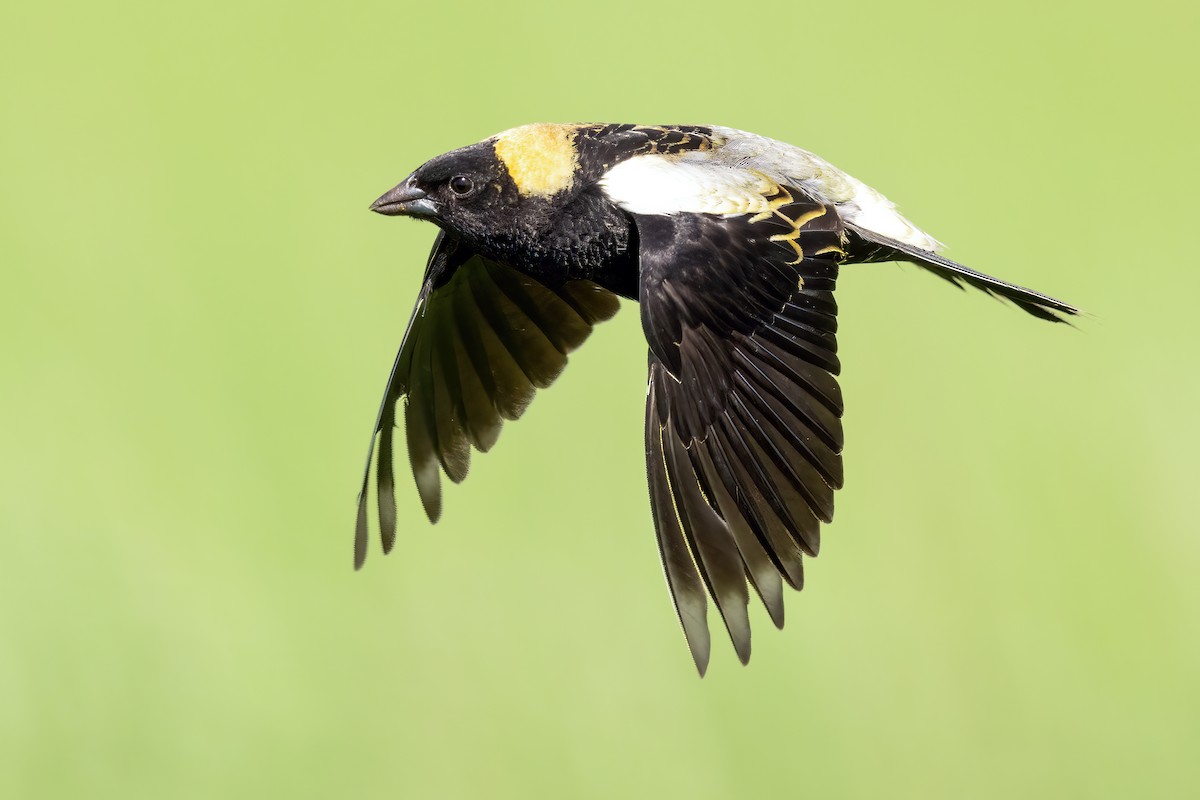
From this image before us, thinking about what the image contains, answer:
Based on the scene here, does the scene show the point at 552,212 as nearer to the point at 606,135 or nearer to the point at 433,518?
the point at 606,135

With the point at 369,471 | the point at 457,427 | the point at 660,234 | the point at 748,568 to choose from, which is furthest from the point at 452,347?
the point at 748,568

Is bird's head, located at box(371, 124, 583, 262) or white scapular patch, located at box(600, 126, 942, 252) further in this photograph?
bird's head, located at box(371, 124, 583, 262)

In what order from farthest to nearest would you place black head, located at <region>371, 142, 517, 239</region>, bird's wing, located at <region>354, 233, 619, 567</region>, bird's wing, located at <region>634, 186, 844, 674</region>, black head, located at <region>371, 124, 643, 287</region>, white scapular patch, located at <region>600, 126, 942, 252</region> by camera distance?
bird's wing, located at <region>354, 233, 619, 567</region>, black head, located at <region>371, 142, 517, 239</region>, black head, located at <region>371, 124, 643, 287</region>, white scapular patch, located at <region>600, 126, 942, 252</region>, bird's wing, located at <region>634, 186, 844, 674</region>

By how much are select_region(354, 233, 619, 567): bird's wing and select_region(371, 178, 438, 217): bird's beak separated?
45 cm

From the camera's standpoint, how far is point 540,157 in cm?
395

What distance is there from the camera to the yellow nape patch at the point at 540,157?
154 inches

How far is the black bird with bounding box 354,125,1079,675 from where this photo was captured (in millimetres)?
3373

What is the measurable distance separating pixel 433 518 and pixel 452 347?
1.66 feet

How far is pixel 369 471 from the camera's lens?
14.2ft

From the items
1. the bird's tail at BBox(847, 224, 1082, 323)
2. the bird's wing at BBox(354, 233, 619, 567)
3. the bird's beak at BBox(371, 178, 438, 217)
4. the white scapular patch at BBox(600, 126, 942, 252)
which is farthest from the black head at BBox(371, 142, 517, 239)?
the bird's tail at BBox(847, 224, 1082, 323)

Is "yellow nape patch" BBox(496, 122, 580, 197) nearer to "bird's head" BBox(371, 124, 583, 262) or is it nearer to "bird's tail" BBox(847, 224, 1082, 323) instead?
"bird's head" BBox(371, 124, 583, 262)

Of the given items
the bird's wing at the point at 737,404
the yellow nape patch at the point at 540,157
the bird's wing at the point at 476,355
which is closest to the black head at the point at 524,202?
the yellow nape patch at the point at 540,157

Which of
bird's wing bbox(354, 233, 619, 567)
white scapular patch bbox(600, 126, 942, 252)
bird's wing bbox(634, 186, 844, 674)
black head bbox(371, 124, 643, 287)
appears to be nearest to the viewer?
bird's wing bbox(634, 186, 844, 674)

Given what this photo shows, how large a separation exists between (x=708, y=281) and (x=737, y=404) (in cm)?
28
